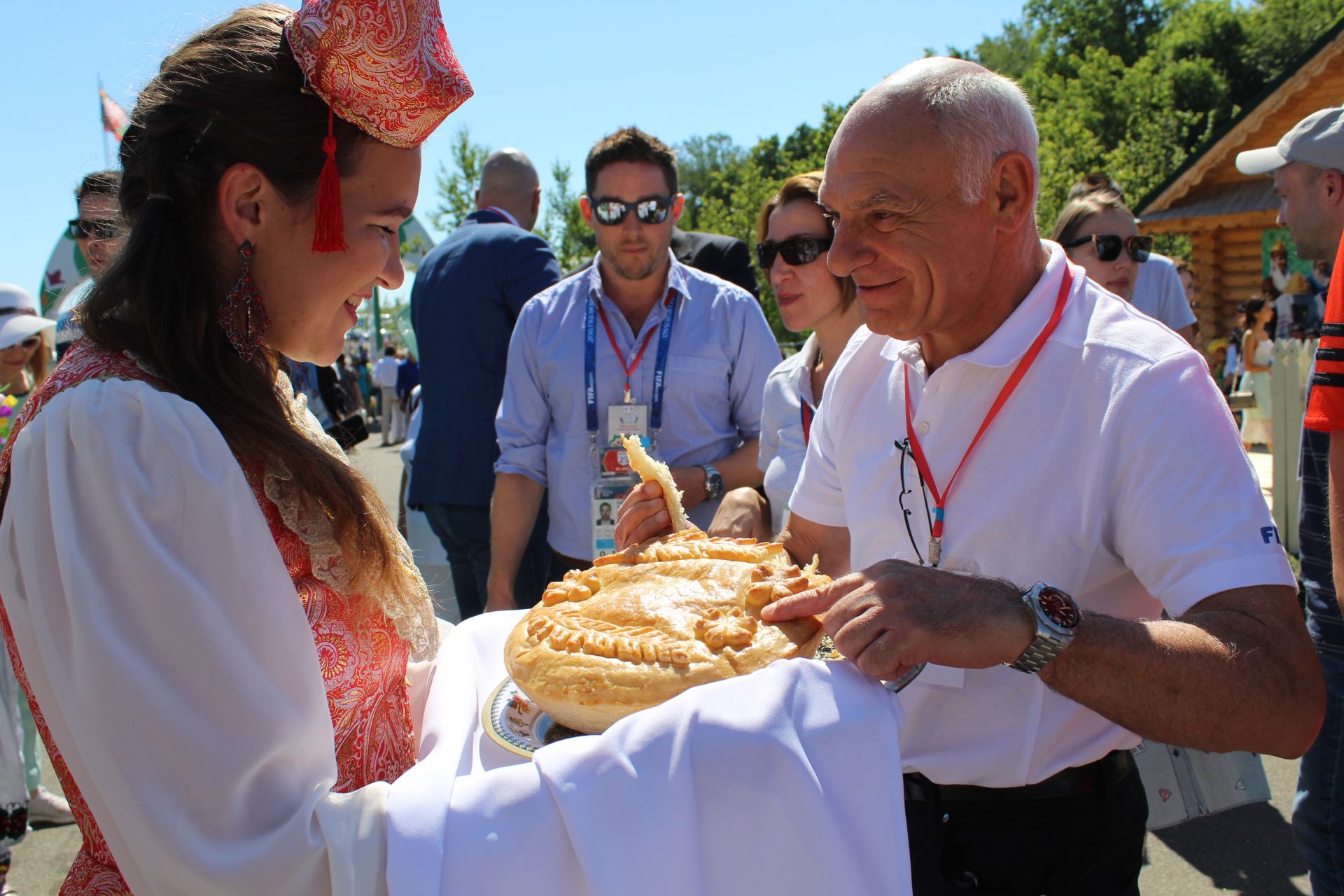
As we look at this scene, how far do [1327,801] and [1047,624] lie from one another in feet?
6.59

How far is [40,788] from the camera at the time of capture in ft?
15.2

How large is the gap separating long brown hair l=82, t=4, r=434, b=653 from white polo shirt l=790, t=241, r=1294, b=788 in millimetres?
1201

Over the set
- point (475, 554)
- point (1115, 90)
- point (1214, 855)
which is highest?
point (1115, 90)

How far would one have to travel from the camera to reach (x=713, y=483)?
12.4ft

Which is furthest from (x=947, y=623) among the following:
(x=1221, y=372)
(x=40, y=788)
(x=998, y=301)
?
(x=1221, y=372)

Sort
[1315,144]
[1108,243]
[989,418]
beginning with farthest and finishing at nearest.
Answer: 1. [1108,243]
2. [1315,144]
3. [989,418]

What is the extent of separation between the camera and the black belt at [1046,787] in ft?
6.04

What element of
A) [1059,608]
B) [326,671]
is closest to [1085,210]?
[1059,608]

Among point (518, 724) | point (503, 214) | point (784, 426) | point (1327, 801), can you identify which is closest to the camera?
point (518, 724)

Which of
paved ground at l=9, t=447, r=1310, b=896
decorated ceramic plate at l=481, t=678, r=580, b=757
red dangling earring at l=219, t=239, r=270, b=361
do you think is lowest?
paved ground at l=9, t=447, r=1310, b=896

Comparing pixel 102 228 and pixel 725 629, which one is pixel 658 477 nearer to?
pixel 725 629

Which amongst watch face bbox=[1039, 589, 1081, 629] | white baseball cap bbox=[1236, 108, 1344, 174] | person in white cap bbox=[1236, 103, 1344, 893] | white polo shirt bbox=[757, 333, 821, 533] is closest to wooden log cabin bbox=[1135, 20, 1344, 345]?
white baseball cap bbox=[1236, 108, 1344, 174]

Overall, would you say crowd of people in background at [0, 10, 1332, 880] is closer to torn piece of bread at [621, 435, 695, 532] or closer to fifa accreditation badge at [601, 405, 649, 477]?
fifa accreditation badge at [601, 405, 649, 477]

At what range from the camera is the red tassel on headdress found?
60.7 inches
